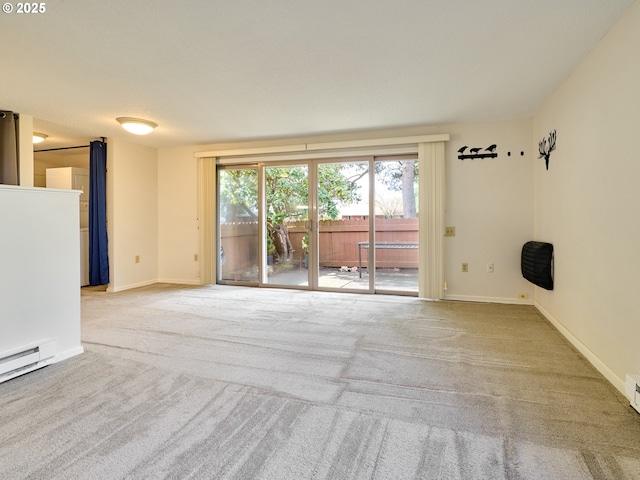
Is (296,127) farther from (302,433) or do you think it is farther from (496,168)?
(302,433)

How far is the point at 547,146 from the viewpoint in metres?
3.48

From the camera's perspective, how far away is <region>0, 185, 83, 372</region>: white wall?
2150 mm

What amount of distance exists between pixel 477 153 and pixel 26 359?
4836 millimetres

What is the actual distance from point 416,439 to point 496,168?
365 cm

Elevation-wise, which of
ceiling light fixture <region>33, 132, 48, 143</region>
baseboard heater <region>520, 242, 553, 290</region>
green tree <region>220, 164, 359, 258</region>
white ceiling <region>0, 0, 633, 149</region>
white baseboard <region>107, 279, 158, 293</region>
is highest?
ceiling light fixture <region>33, 132, 48, 143</region>

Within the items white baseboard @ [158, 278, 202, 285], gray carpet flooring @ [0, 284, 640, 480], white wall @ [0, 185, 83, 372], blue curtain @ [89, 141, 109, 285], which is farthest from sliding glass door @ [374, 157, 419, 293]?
blue curtain @ [89, 141, 109, 285]

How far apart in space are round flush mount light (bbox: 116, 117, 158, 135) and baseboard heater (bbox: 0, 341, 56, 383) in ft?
9.01

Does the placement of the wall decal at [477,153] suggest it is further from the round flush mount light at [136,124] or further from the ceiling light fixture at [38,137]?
the ceiling light fixture at [38,137]

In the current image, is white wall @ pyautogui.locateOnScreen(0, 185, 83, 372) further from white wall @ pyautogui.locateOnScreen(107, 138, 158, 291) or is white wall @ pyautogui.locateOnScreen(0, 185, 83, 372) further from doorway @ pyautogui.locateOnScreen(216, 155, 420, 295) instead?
doorway @ pyautogui.locateOnScreen(216, 155, 420, 295)

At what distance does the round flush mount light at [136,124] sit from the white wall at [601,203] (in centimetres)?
451

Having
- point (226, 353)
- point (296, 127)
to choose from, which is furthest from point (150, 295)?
point (296, 127)

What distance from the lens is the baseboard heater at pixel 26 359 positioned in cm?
209

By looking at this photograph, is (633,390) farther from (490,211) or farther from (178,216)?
(178,216)

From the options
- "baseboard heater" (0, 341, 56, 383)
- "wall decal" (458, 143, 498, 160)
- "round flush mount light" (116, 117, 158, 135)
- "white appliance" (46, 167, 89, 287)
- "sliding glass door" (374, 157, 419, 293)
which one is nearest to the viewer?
"baseboard heater" (0, 341, 56, 383)
